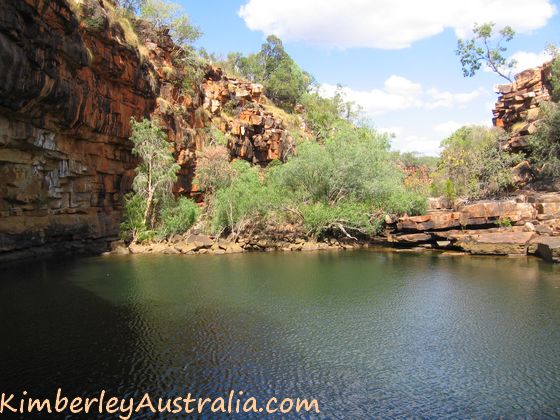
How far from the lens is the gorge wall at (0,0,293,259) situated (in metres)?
23.5

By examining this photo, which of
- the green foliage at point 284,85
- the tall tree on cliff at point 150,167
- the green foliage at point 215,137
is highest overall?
the green foliage at point 284,85

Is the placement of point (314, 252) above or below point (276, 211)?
below

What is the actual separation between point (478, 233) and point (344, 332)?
20.7 meters

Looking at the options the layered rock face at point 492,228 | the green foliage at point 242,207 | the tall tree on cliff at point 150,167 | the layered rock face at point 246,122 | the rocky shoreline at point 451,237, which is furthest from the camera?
the layered rock face at point 246,122

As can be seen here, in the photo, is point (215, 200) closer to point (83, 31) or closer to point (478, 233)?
point (83, 31)

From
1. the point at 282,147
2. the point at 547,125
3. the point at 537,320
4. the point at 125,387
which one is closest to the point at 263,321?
the point at 125,387

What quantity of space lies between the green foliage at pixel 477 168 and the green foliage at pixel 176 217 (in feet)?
69.2

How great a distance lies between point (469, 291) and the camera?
64.8ft

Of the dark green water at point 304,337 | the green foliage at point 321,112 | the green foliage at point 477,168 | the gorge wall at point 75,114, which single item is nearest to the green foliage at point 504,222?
the green foliage at point 477,168

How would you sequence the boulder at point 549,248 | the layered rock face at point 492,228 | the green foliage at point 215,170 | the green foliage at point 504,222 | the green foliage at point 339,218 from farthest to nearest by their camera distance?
1. the green foliage at point 215,170
2. the green foliage at point 339,218
3. the green foliage at point 504,222
4. the layered rock face at point 492,228
5. the boulder at point 549,248

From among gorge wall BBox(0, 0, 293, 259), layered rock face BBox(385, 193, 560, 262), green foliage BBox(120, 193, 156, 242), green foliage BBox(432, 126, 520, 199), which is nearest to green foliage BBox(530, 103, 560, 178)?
green foliage BBox(432, 126, 520, 199)

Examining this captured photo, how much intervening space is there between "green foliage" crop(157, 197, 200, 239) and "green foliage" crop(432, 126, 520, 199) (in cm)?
2111

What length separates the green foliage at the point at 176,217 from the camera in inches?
1390

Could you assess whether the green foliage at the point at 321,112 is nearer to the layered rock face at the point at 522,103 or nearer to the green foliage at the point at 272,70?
the green foliage at the point at 272,70
